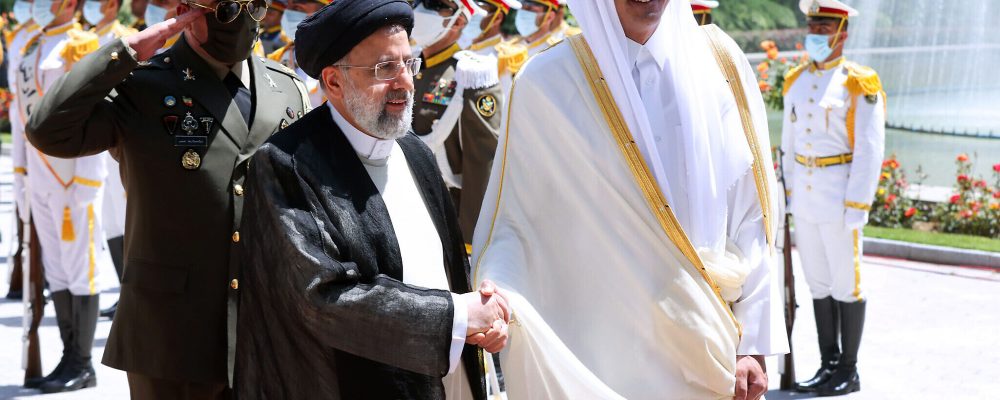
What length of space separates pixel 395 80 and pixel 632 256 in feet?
2.66

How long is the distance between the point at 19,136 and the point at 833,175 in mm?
4906

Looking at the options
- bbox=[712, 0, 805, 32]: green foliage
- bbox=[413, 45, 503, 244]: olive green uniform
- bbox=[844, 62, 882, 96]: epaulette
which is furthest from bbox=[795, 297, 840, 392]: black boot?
bbox=[712, 0, 805, 32]: green foliage

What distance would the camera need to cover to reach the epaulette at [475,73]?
6.93m

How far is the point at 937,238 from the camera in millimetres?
12625

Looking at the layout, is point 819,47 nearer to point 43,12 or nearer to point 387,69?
point 43,12

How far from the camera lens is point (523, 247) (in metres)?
3.50

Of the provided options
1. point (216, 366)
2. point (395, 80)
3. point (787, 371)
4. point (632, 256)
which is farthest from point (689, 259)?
point (787, 371)

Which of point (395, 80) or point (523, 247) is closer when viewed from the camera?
point (395, 80)

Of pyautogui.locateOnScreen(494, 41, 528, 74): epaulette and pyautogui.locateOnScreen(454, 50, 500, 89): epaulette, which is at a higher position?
pyautogui.locateOnScreen(454, 50, 500, 89): epaulette

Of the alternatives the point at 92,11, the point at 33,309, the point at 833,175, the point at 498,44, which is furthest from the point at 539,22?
the point at 33,309

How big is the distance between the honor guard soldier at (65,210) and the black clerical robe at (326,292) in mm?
4270

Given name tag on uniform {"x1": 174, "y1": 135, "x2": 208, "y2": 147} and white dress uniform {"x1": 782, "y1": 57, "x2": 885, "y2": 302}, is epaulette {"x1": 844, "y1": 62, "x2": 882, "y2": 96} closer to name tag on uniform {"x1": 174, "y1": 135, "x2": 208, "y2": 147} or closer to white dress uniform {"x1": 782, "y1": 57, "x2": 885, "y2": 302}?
white dress uniform {"x1": 782, "y1": 57, "x2": 885, "y2": 302}

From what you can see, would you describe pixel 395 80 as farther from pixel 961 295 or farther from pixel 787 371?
pixel 961 295

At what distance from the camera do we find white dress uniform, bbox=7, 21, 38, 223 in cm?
755
